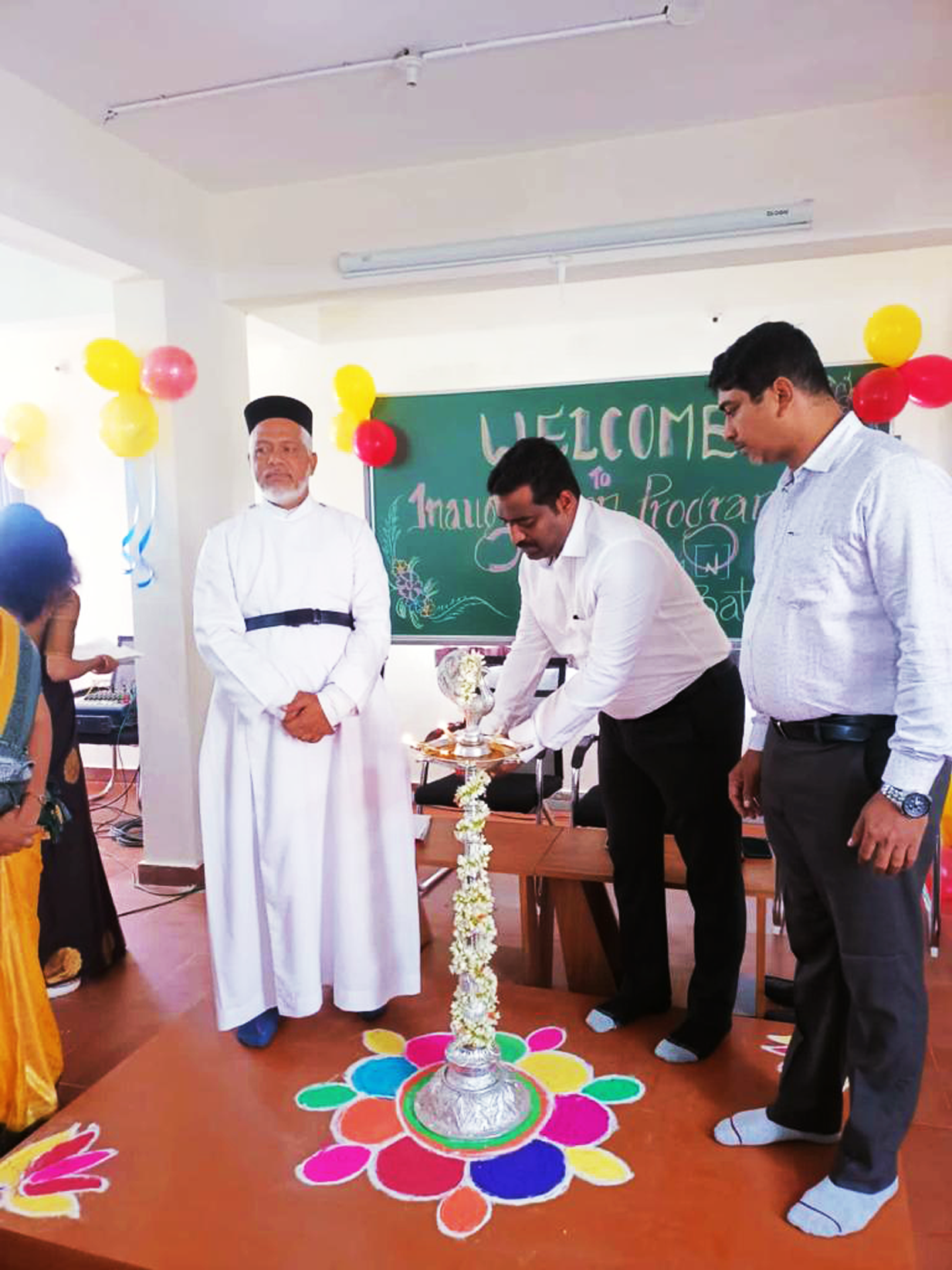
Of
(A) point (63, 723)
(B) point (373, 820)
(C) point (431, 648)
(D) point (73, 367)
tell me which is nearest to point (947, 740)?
(B) point (373, 820)

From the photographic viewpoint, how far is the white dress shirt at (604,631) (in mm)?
2186

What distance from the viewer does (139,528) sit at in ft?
12.7

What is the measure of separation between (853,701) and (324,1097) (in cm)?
157

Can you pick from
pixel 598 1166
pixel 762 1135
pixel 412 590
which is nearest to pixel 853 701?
pixel 762 1135

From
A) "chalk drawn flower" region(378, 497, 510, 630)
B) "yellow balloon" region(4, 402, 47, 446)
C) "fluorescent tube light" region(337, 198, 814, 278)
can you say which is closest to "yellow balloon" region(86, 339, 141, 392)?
"fluorescent tube light" region(337, 198, 814, 278)

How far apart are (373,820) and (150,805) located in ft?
6.26

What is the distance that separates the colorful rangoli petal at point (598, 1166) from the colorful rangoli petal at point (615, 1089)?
7.5 inches

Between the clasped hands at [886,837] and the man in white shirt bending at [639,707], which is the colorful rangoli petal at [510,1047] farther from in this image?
the clasped hands at [886,837]

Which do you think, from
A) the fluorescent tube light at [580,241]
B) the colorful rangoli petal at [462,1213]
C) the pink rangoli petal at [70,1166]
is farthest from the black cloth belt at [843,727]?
the fluorescent tube light at [580,241]

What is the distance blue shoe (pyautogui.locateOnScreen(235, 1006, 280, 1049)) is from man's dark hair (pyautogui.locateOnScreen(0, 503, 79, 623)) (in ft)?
4.79

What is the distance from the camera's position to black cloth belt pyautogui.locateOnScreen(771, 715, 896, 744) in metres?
1.67

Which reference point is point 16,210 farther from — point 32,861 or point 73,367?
point 73,367

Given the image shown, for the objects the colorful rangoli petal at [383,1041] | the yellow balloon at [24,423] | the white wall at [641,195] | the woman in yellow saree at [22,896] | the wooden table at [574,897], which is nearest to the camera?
the woman in yellow saree at [22,896]

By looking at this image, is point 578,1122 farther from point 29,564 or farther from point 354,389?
point 354,389
